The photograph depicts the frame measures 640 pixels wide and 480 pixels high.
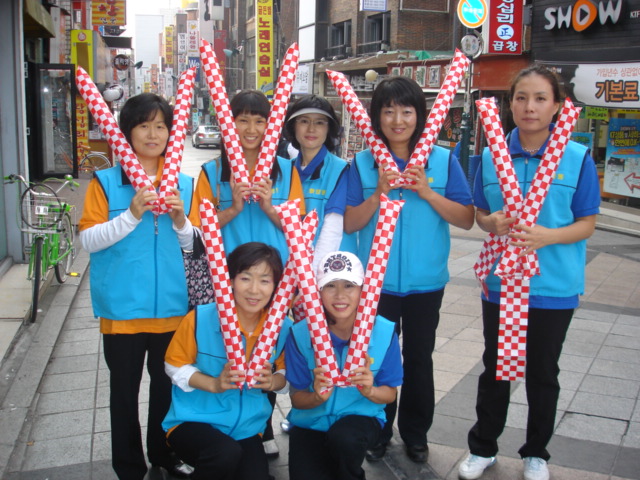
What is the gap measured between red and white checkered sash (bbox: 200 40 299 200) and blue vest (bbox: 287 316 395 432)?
719mm

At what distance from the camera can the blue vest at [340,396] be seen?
2.78 meters

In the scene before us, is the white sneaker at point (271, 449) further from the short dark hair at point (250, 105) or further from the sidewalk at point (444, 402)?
the short dark hair at point (250, 105)

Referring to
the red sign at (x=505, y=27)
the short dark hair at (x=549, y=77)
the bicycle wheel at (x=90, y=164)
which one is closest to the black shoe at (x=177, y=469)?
the short dark hair at (x=549, y=77)

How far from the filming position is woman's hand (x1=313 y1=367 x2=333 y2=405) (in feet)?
8.52

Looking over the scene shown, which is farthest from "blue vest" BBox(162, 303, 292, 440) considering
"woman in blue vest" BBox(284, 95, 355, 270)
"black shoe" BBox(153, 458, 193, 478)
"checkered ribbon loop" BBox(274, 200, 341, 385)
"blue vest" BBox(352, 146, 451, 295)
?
"blue vest" BBox(352, 146, 451, 295)

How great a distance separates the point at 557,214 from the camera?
297 centimetres

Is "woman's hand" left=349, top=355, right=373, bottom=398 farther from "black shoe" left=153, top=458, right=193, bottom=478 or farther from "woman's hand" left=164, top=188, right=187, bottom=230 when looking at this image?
"black shoe" left=153, top=458, right=193, bottom=478

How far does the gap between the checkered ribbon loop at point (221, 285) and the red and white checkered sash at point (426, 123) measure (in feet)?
2.93

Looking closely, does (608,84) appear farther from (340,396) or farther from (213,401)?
(213,401)

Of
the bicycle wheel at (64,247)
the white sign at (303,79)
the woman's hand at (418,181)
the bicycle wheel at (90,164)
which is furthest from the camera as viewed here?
the white sign at (303,79)

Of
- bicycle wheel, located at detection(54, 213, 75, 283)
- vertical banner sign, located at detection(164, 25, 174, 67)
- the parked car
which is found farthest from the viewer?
vertical banner sign, located at detection(164, 25, 174, 67)

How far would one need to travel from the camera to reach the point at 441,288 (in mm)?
3332

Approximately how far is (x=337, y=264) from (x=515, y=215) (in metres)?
0.82

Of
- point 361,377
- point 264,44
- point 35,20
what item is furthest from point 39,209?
point 264,44
